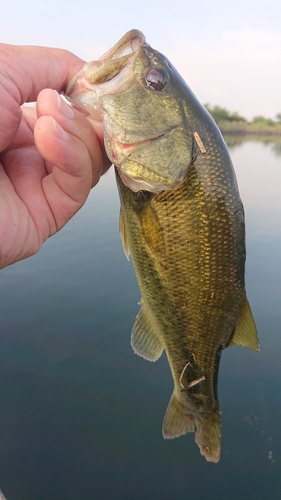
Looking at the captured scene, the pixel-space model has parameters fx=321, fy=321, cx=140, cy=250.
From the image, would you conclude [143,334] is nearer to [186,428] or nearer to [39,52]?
[186,428]

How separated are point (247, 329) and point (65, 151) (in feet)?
4.86

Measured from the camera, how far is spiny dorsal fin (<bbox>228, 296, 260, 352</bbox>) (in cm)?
197

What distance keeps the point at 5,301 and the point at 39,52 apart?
5.89 meters

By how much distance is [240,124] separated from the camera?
225 ft

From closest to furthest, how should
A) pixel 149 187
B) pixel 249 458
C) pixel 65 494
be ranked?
1. pixel 149 187
2. pixel 65 494
3. pixel 249 458

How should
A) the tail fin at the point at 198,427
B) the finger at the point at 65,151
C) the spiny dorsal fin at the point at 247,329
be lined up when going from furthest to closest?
the tail fin at the point at 198,427 < the spiny dorsal fin at the point at 247,329 < the finger at the point at 65,151

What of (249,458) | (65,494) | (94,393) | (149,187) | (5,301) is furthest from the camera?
(5,301)

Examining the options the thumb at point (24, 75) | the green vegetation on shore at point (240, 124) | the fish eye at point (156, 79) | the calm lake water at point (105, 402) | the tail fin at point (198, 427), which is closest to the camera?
the thumb at point (24, 75)

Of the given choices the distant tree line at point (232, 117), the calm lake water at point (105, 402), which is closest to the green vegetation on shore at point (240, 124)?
the distant tree line at point (232, 117)

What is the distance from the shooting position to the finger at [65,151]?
145 cm

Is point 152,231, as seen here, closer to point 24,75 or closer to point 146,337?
point 146,337

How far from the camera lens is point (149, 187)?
168 centimetres

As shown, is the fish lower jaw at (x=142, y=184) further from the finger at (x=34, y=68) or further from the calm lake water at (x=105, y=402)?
the calm lake water at (x=105, y=402)

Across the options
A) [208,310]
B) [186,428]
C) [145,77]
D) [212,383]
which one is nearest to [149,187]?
[145,77]
